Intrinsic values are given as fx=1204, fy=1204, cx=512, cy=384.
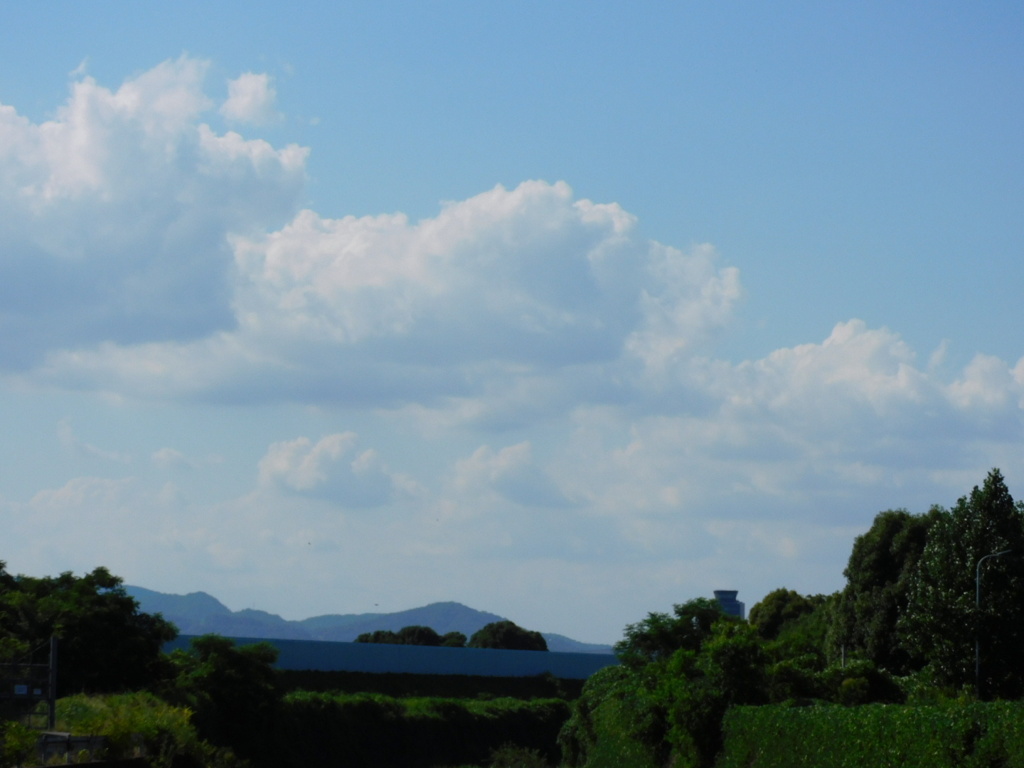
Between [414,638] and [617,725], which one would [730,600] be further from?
[617,725]

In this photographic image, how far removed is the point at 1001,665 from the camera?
113 ft

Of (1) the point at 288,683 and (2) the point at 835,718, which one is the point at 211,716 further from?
(2) the point at 835,718

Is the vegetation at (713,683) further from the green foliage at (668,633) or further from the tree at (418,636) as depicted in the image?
the tree at (418,636)

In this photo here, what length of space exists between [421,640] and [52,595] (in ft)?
200

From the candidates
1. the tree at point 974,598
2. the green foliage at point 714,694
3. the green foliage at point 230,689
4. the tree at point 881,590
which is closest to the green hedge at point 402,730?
the green foliage at point 230,689

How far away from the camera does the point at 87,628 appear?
133 feet

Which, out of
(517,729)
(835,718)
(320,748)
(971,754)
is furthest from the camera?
(517,729)

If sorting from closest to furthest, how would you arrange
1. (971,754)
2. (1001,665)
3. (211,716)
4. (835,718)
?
(971,754) < (835,718) < (1001,665) < (211,716)

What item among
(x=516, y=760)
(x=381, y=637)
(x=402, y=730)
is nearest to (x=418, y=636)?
(x=381, y=637)

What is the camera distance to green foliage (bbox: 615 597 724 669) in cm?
4669

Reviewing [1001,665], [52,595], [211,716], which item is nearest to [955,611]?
[1001,665]

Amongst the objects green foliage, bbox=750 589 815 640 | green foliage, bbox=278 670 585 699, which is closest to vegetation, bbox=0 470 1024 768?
green foliage, bbox=278 670 585 699

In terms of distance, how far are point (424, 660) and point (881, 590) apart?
31.9 m

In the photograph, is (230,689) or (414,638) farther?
(414,638)
